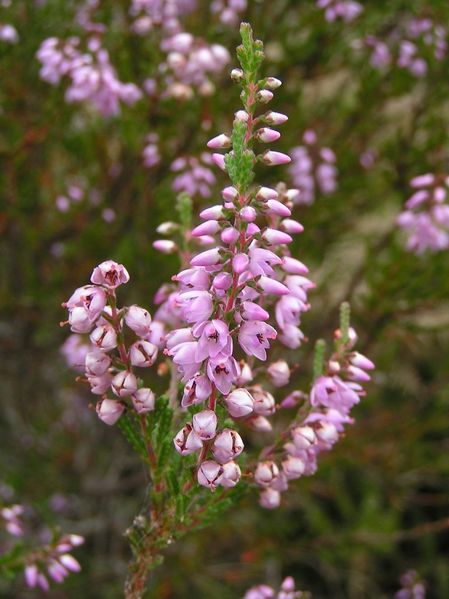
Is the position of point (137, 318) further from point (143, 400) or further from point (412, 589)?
point (412, 589)

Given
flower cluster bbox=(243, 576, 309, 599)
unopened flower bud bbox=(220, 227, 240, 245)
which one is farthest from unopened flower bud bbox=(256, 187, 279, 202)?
flower cluster bbox=(243, 576, 309, 599)

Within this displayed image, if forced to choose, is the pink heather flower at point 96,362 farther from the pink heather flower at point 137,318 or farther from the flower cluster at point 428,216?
the flower cluster at point 428,216

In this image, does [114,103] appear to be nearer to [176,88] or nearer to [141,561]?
[176,88]

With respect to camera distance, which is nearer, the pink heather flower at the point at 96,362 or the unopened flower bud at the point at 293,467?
the pink heather flower at the point at 96,362

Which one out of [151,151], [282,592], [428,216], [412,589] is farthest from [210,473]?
[412,589]

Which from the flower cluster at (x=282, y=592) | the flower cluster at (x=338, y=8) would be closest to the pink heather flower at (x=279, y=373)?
the flower cluster at (x=282, y=592)
